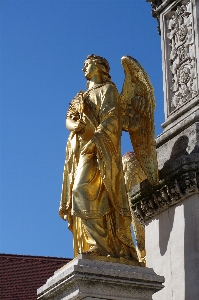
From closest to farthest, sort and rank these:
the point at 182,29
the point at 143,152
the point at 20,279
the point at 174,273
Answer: the point at 174,273 < the point at 143,152 < the point at 182,29 < the point at 20,279

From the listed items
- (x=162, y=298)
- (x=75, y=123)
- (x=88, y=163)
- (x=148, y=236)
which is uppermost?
(x=75, y=123)

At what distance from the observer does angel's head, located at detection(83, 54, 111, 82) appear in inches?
365

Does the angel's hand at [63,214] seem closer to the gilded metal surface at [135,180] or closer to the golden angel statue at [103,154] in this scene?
the golden angel statue at [103,154]

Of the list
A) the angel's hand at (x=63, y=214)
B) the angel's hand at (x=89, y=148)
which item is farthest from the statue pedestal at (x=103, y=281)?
the angel's hand at (x=89, y=148)

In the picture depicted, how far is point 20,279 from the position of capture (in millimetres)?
18719

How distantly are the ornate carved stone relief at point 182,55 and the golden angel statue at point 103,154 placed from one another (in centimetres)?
45

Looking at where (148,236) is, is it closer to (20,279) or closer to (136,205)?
(136,205)

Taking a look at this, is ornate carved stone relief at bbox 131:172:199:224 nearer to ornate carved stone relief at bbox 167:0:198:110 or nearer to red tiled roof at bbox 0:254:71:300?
ornate carved stone relief at bbox 167:0:198:110

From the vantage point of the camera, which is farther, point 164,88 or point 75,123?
point 164,88

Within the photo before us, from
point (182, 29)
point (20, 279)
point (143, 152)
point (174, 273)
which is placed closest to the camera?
point (174, 273)

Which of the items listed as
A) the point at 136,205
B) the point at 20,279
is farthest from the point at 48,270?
the point at 136,205

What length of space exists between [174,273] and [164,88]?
2522 mm

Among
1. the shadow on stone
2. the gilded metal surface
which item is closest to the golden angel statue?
the shadow on stone

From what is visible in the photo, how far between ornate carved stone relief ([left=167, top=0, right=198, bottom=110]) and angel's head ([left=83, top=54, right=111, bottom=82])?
33.9 inches
